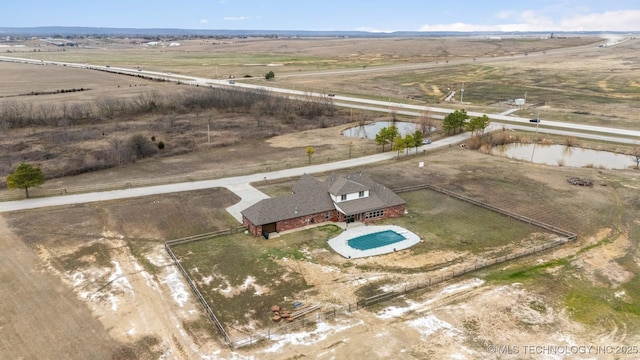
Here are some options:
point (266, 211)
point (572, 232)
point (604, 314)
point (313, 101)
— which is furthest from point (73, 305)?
point (313, 101)

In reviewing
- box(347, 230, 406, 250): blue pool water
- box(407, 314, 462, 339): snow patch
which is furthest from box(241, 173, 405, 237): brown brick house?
box(407, 314, 462, 339): snow patch

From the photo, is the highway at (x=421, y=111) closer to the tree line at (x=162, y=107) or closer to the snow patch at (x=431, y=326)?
the tree line at (x=162, y=107)

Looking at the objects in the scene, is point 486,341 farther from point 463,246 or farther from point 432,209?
point 432,209

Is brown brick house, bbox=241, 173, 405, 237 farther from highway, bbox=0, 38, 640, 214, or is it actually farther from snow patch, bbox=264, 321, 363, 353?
snow patch, bbox=264, 321, 363, 353

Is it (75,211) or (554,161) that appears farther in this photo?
(554,161)

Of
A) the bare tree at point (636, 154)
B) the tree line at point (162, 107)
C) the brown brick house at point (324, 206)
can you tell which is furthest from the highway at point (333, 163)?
the tree line at point (162, 107)

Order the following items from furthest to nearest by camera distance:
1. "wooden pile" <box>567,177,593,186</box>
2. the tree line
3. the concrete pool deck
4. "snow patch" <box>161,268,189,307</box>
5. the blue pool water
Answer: the tree line
"wooden pile" <box>567,177,593,186</box>
the blue pool water
the concrete pool deck
"snow patch" <box>161,268,189,307</box>
